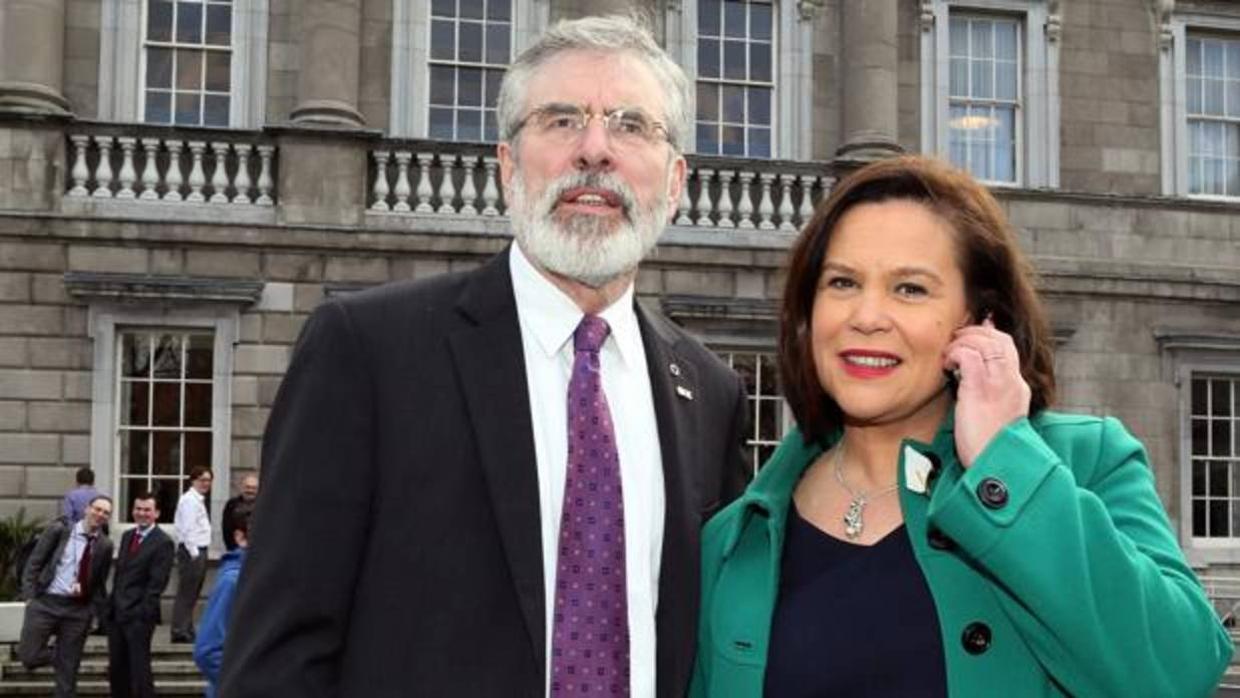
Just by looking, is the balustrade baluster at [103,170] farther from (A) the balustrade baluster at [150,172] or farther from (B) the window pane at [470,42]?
(B) the window pane at [470,42]

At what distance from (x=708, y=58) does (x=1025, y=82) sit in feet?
14.0

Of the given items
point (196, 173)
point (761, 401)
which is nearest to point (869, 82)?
point (761, 401)

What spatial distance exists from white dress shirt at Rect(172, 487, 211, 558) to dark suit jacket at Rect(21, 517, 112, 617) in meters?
2.22

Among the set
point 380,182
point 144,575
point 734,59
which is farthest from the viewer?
point 734,59

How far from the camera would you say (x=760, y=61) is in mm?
17672

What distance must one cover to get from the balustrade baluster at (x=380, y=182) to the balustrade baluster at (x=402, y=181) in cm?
12

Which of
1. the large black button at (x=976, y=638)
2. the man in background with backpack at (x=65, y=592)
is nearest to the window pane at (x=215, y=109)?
the man in background with backpack at (x=65, y=592)

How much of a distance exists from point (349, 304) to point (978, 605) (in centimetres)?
128

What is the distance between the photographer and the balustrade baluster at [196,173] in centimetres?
1533

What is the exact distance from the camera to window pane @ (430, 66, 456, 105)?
54.5 feet

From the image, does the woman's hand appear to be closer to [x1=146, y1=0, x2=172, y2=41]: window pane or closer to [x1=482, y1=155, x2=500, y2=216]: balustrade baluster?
[x1=482, y1=155, x2=500, y2=216]: balustrade baluster

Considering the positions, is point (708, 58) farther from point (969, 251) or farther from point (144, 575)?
point (969, 251)

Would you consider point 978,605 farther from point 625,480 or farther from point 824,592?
point 625,480

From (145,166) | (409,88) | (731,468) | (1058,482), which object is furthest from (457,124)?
(1058,482)
